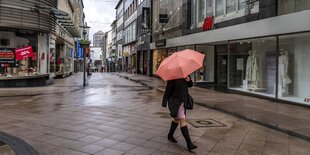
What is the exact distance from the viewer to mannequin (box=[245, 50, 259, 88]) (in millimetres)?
14208

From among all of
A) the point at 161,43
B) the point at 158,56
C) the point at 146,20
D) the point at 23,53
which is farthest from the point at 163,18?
the point at 23,53

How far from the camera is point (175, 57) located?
215 inches

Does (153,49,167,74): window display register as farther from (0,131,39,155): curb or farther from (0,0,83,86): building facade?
(0,131,39,155): curb

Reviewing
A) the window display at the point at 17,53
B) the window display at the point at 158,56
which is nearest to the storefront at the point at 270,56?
the window display at the point at 158,56

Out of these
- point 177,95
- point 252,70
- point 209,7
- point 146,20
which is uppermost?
point 146,20

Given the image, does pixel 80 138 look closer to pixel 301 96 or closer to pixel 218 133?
pixel 218 133

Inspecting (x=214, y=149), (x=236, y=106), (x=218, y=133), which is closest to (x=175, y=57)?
(x=214, y=149)

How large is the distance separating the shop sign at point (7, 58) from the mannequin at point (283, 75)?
15724 mm

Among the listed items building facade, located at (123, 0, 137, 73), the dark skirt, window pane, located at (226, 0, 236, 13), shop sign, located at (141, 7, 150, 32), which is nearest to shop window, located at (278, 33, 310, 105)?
window pane, located at (226, 0, 236, 13)

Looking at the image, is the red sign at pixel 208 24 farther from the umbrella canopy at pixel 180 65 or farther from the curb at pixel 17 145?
the curb at pixel 17 145

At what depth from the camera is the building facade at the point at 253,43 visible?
1136cm

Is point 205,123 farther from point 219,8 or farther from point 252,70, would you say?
point 219,8

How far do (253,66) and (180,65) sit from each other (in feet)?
33.5

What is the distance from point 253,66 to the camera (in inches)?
566
